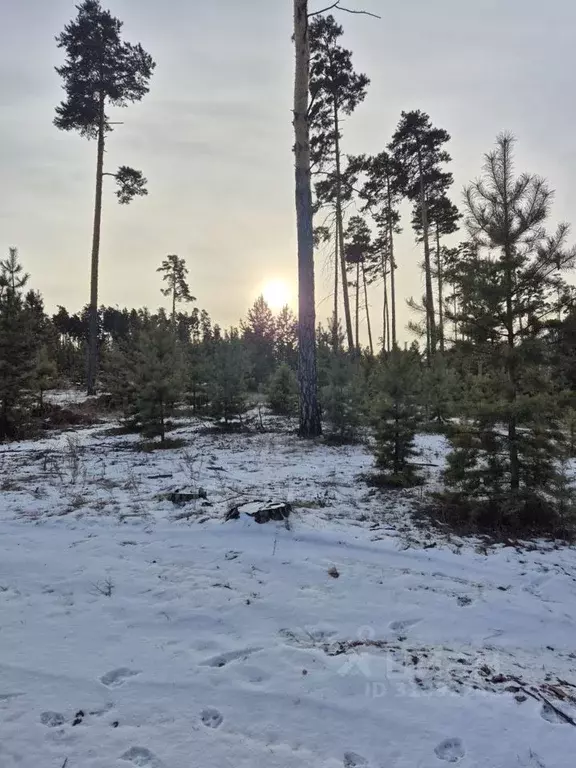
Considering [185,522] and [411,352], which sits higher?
[411,352]

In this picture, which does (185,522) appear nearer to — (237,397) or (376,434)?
(376,434)

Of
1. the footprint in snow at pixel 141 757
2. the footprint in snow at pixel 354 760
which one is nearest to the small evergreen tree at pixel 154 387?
the footprint in snow at pixel 141 757

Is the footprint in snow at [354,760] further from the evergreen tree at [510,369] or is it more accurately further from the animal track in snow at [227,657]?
the evergreen tree at [510,369]

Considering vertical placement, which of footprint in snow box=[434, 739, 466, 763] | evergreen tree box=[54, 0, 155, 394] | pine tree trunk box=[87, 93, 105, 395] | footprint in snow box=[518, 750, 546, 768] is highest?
evergreen tree box=[54, 0, 155, 394]

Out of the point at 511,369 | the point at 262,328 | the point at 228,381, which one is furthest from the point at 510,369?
the point at 262,328

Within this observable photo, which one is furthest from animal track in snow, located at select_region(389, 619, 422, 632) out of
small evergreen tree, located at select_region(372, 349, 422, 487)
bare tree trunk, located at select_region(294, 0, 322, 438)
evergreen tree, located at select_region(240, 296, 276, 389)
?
evergreen tree, located at select_region(240, 296, 276, 389)

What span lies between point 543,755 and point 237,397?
1103 cm

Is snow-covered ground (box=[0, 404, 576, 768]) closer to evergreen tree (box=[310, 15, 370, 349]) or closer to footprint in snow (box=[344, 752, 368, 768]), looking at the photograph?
footprint in snow (box=[344, 752, 368, 768])

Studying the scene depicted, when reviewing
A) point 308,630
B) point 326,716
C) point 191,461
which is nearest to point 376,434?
→ point 191,461

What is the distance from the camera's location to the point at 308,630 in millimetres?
3662

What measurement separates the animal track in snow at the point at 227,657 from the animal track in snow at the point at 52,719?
902 mm

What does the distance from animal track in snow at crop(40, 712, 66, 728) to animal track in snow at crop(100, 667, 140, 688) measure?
0.32 meters

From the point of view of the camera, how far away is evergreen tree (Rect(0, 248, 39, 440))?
41.3 ft

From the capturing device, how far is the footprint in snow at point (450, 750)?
8.18ft
